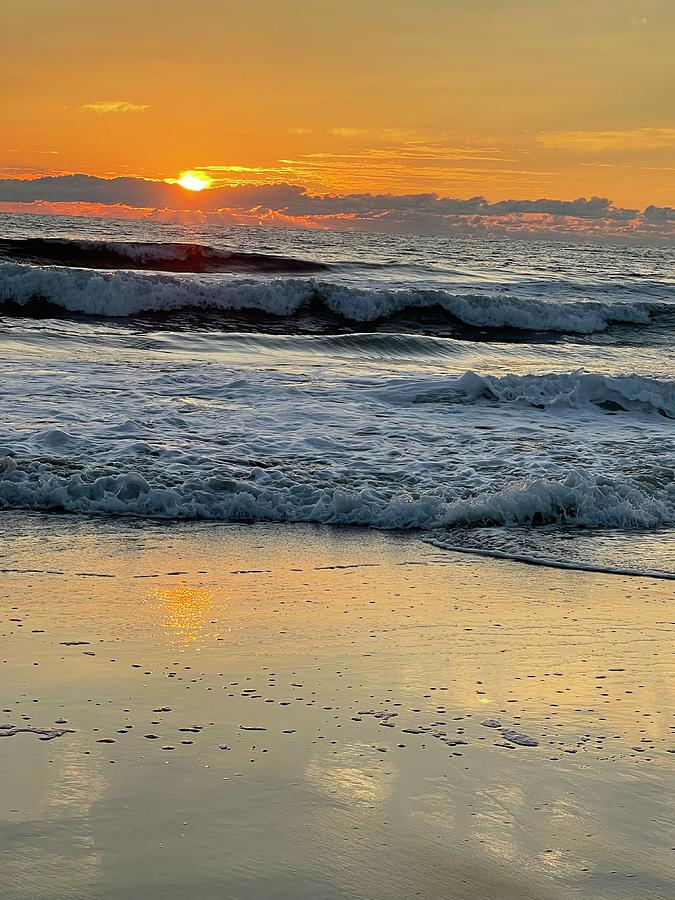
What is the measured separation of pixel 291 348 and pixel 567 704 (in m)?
14.2

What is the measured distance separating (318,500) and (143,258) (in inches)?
951

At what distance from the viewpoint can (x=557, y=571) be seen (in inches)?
238

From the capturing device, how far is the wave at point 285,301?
22.0 m

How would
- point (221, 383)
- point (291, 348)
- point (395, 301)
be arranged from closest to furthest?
point (221, 383) < point (291, 348) < point (395, 301)

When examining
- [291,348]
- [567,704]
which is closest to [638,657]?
[567,704]

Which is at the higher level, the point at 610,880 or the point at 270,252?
the point at 270,252

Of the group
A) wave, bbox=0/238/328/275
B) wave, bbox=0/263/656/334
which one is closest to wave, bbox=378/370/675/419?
wave, bbox=0/263/656/334

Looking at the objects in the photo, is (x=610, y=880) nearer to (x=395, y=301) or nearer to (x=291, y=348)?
(x=291, y=348)

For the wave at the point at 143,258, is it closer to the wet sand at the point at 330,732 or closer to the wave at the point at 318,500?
the wave at the point at 318,500

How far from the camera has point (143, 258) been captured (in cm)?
3028

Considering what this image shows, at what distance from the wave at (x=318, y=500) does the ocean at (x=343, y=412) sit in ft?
0.05

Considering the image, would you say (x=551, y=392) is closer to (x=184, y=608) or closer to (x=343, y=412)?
(x=343, y=412)

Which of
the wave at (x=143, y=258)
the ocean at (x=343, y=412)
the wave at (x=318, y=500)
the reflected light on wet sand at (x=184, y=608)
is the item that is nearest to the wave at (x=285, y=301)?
the ocean at (x=343, y=412)

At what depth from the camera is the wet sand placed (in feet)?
8.95
